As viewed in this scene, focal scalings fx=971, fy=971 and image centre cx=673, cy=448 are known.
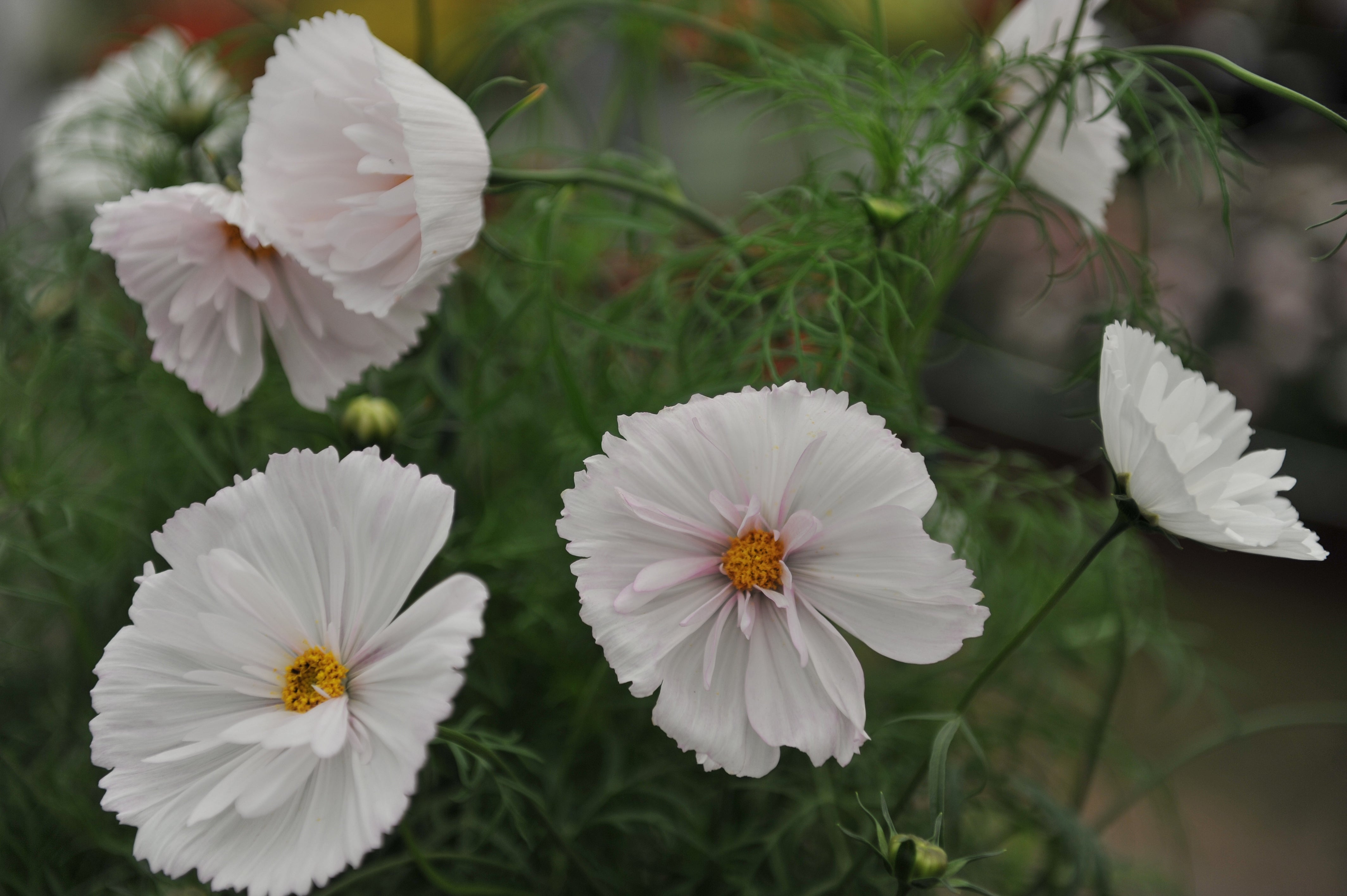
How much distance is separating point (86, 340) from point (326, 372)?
0.18 m

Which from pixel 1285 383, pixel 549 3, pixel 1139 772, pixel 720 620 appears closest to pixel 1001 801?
pixel 1139 772

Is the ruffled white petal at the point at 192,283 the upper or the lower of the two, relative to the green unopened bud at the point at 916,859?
upper

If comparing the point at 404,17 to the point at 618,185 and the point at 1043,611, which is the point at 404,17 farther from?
the point at 1043,611

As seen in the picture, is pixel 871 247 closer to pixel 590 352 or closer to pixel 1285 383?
pixel 590 352

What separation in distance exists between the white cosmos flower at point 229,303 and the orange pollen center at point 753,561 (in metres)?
0.10

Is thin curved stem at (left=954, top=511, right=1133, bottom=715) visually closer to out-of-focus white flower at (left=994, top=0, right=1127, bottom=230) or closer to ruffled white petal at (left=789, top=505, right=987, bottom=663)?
ruffled white petal at (left=789, top=505, right=987, bottom=663)

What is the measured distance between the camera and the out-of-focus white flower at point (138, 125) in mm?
394

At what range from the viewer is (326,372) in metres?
0.26

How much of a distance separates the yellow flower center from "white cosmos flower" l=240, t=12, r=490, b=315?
83 millimetres

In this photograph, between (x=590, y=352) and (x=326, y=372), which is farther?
(x=590, y=352)

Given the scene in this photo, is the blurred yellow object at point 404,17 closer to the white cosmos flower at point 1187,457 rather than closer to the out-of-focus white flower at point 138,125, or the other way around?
the out-of-focus white flower at point 138,125

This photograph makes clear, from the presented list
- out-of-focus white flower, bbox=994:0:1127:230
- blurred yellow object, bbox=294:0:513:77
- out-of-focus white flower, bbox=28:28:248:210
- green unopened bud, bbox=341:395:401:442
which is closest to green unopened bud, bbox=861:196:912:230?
out-of-focus white flower, bbox=994:0:1127:230

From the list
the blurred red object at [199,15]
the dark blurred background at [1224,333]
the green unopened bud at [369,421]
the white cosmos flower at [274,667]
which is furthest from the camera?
the blurred red object at [199,15]

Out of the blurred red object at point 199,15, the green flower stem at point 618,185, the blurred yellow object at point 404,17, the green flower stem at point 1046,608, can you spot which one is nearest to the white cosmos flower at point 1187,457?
the green flower stem at point 1046,608
